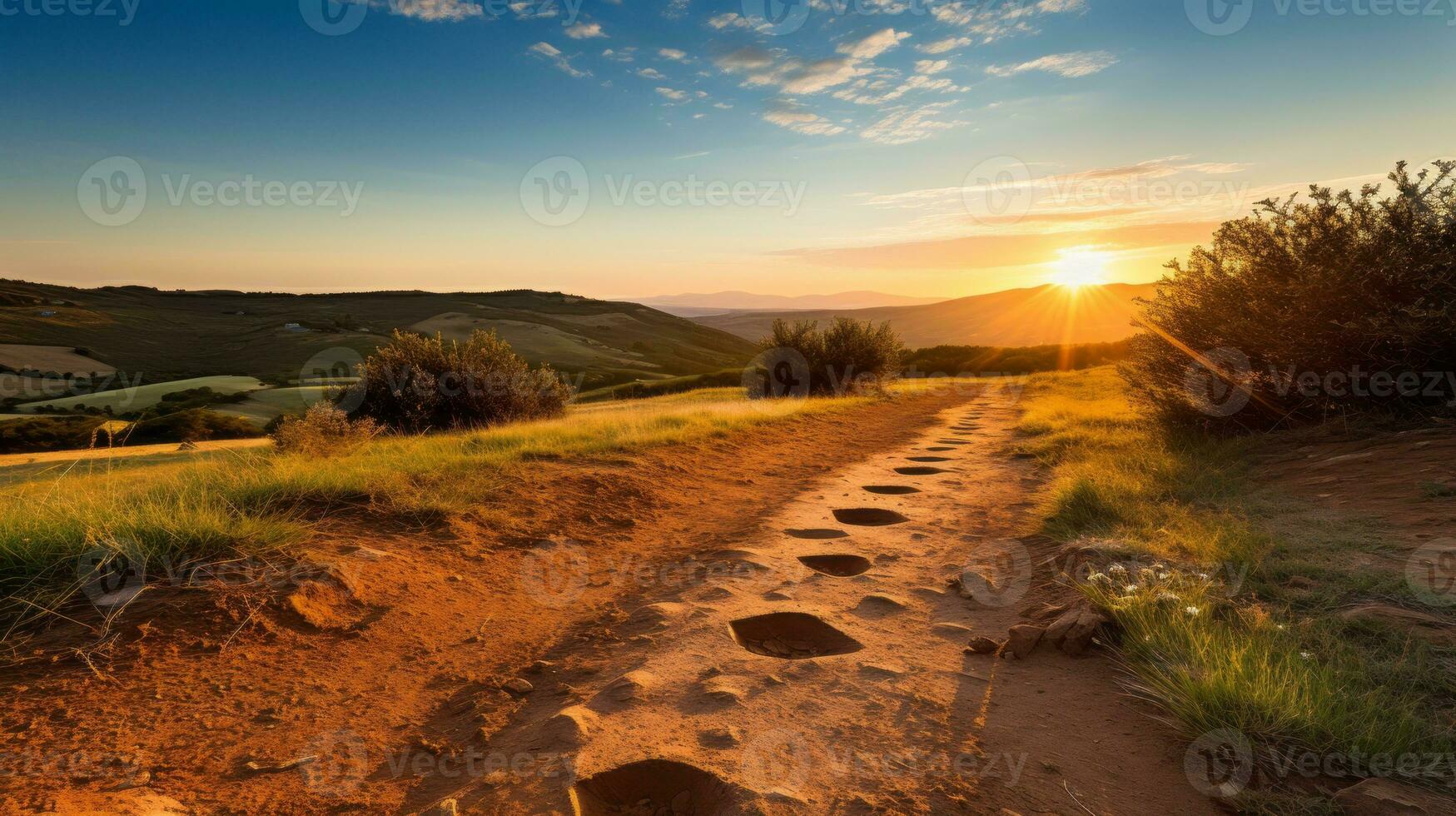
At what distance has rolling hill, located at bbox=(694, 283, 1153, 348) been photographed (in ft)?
413

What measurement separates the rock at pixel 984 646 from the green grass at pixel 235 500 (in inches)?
180

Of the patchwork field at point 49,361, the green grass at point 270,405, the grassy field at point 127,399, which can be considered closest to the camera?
the green grass at point 270,405

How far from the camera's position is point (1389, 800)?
2064 mm

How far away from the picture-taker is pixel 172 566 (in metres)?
3.88

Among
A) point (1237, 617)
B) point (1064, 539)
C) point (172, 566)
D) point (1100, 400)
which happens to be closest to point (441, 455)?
point (172, 566)

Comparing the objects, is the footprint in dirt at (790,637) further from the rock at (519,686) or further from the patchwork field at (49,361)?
the patchwork field at (49,361)

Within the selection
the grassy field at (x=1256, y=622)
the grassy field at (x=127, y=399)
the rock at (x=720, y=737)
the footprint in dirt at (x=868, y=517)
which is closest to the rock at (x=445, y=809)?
the rock at (x=720, y=737)

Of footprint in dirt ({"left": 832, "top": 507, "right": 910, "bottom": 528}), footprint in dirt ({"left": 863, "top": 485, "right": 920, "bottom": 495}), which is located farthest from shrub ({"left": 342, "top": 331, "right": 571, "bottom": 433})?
footprint in dirt ({"left": 832, "top": 507, "right": 910, "bottom": 528})

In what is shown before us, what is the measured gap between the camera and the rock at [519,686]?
347cm

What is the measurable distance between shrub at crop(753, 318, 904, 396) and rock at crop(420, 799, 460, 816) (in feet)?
67.6

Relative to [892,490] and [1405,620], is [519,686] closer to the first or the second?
[1405,620]

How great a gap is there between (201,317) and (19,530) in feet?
377

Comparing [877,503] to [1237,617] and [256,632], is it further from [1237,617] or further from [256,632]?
[256,632]

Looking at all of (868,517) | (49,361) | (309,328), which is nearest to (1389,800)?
(868,517)
